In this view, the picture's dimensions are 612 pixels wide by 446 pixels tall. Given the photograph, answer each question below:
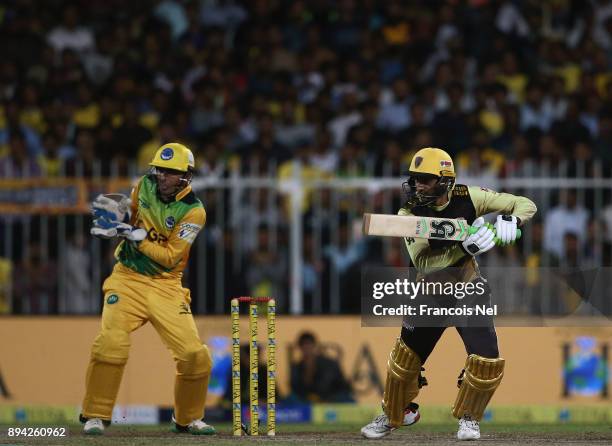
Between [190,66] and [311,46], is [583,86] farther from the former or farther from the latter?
[190,66]

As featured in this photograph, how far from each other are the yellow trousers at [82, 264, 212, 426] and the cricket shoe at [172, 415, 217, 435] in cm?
11

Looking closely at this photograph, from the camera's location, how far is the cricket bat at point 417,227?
11.3m

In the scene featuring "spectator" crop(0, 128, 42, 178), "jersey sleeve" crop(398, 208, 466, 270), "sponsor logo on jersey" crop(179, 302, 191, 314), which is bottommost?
"sponsor logo on jersey" crop(179, 302, 191, 314)

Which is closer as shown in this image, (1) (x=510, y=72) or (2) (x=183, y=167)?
(2) (x=183, y=167)

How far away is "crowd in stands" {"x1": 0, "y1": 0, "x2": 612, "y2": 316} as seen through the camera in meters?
16.8

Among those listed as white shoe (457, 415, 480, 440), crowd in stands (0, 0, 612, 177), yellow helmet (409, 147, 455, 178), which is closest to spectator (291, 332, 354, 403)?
crowd in stands (0, 0, 612, 177)

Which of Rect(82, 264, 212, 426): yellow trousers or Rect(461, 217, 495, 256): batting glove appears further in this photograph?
Rect(82, 264, 212, 426): yellow trousers

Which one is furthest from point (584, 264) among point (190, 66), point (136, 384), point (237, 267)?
point (190, 66)

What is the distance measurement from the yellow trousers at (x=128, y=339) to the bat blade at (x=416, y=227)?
186 centimetres

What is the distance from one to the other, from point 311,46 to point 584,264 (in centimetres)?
515

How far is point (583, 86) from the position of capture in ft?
62.5

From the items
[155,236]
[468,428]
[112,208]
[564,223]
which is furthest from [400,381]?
[564,223]

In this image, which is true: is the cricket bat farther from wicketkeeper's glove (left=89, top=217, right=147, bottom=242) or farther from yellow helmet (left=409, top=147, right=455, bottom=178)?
wicketkeeper's glove (left=89, top=217, right=147, bottom=242)

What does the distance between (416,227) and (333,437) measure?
1.97 meters
